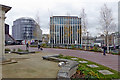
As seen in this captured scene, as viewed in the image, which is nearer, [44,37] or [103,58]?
[103,58]

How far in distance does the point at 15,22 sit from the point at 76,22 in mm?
55736

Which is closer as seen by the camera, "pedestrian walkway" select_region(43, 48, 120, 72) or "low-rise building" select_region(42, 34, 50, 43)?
"pedestrian walkway" select_region(43, 48, 120, 72)

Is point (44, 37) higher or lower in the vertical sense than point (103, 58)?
higher

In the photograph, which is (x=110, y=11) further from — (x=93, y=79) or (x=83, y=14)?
(x=93, y=79)

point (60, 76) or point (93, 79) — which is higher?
point (60, 76)

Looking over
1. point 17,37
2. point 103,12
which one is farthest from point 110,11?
point 17,37

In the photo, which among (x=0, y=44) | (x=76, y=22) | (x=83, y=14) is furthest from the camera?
(x=76, y=22)

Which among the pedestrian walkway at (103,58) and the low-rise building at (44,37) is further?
the low-rise building at (44,37)

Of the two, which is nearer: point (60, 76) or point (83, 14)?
point (60, 76)

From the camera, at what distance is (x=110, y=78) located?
16.6ft

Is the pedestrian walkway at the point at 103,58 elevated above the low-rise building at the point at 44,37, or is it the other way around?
the low-rise building at the point at 44,37

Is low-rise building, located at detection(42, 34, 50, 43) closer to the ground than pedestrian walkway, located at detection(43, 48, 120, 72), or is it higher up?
higher up

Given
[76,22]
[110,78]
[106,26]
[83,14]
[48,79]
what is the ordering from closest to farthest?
[48,79], [110,78], [106,26], [83,14], [76,22]

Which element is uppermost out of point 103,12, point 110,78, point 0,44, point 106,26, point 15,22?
point 15,22
